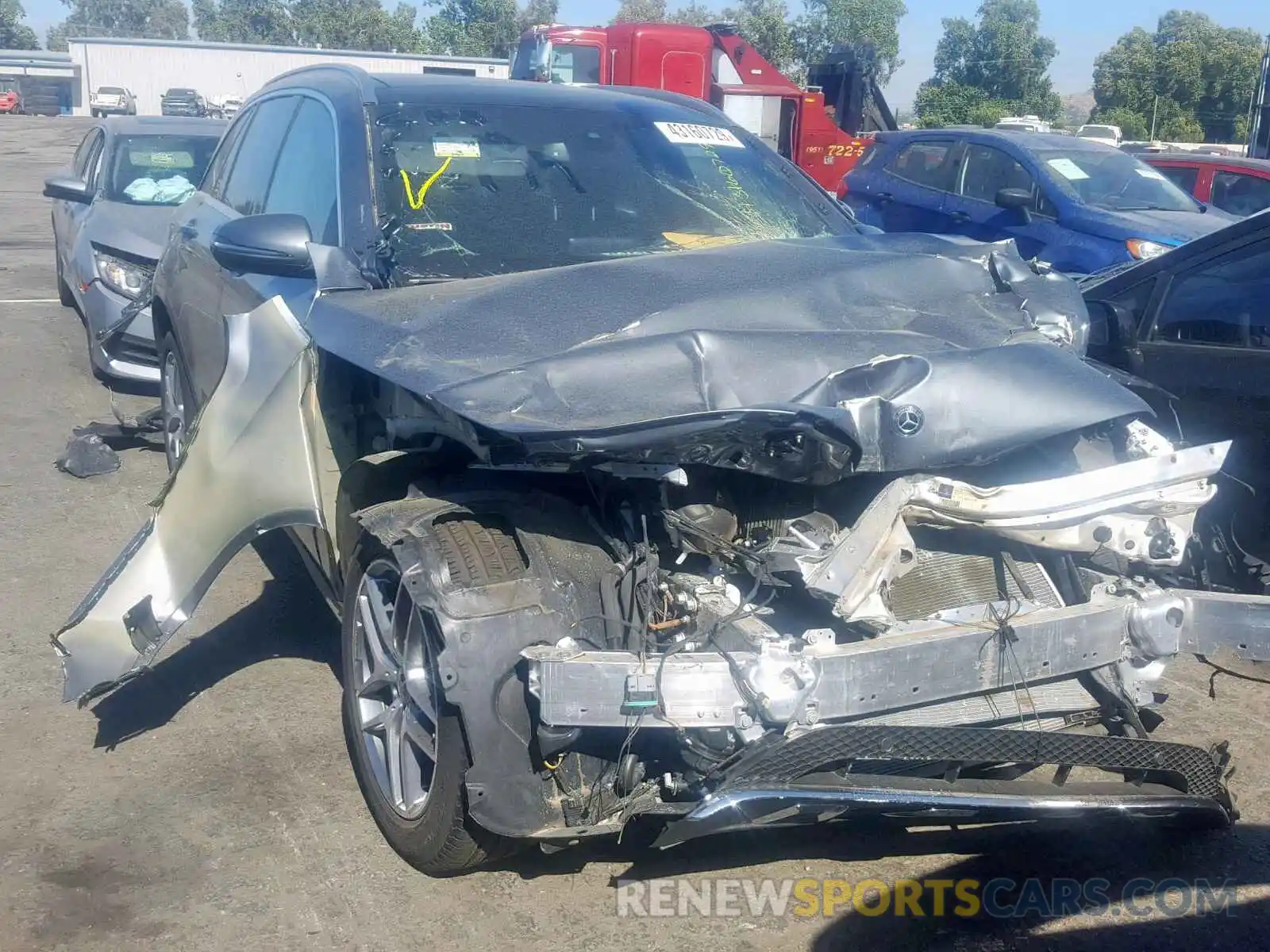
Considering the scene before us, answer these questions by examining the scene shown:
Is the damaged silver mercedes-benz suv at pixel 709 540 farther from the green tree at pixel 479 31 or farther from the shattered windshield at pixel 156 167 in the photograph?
the green tree at pixel 479 31

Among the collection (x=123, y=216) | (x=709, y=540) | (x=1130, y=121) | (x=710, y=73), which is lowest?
(x=709, y=540)

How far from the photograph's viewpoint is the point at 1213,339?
4.44m

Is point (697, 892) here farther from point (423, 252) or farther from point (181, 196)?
point (181, 196)

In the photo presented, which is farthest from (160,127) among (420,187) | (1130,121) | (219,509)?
(1130,121)

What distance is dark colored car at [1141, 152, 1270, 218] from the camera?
12641mm

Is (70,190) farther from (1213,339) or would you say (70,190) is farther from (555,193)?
(1213,339)

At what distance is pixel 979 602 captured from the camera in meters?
3.02

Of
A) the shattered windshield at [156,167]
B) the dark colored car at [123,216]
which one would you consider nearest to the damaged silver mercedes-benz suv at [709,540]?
the dark colored car at [123,216]

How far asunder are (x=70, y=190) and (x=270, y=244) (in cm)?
531

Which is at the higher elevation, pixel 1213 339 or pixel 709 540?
pixel 1213 339

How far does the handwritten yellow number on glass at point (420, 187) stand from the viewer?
4.00 meters

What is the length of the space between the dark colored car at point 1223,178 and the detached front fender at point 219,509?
1104 centimetres

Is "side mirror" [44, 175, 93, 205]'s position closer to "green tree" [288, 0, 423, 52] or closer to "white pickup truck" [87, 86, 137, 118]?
"white pickup truck" [87, 86, 137, 118]

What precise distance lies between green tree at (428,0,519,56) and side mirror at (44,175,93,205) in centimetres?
7209
